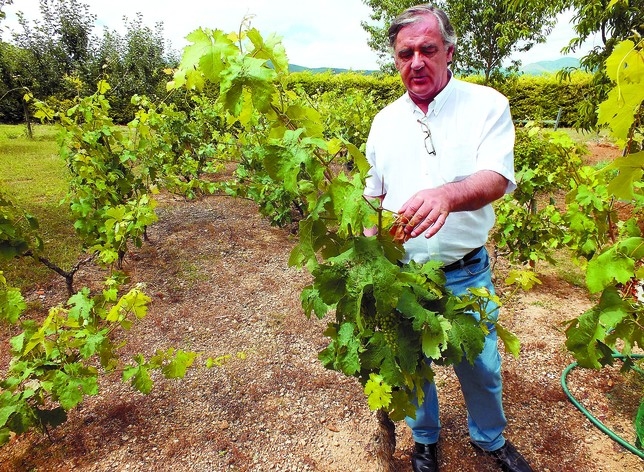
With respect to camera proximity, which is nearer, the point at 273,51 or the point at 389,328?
the point at 273,51

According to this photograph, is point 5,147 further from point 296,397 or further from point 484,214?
point 484,214

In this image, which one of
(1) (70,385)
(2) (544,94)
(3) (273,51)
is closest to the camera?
(3) (273,51)

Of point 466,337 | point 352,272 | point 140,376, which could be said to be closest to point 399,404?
point 466,337

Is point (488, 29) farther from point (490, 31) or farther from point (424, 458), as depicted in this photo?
point (424, 458)

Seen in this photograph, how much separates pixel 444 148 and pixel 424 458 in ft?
5.65

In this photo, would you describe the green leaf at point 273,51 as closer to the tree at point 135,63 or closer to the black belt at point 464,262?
the black belt at point 464,262

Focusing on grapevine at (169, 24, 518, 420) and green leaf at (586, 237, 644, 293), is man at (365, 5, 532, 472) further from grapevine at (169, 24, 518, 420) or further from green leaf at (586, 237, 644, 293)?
green leaf at (586, 237, 644, 293)

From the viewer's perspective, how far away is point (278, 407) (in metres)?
2.86

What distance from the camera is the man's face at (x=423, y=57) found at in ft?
5.95

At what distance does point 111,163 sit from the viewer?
425cm

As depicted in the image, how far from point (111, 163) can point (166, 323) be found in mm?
1807

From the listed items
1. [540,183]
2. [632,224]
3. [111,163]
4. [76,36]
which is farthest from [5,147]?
[632,224]

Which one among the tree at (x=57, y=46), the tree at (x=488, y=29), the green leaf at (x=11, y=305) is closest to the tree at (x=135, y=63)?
the tree at (x=57, y=46)

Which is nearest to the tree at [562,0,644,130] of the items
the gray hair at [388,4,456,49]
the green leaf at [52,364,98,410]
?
the gray hair at [388,4,456,49]
